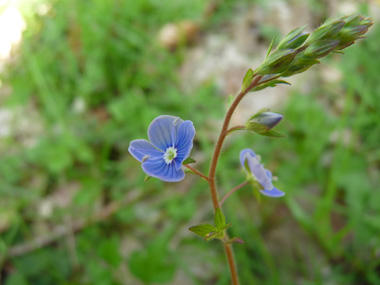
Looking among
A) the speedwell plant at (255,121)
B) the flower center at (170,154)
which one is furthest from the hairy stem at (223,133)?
the flower center at (170,154)

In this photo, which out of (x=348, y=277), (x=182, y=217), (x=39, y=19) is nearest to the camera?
(x=348, y=277)

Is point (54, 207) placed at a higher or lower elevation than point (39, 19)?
lower

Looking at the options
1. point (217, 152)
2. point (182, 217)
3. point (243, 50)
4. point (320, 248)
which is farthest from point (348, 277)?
point (243, 50)

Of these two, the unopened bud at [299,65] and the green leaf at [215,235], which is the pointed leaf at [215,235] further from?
the unopened bud at [299,65]

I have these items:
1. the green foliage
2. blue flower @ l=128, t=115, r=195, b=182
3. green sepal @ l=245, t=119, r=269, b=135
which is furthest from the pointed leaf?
the green foliage

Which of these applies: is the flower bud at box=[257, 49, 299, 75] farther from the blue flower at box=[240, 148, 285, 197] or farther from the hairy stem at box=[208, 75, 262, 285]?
the blue flower at box=[240, 148, 285, 197]

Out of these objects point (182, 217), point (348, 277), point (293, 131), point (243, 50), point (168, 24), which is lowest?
point (348, 277)

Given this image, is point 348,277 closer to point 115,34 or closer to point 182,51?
point 182,51
